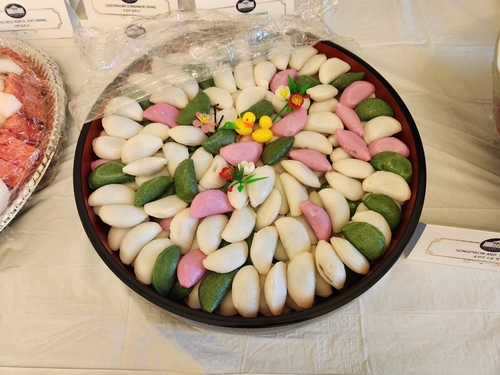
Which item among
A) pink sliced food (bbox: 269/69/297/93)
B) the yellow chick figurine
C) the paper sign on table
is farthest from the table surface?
the yellow chick figurine

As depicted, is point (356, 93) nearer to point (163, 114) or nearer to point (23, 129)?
point (163, 114)

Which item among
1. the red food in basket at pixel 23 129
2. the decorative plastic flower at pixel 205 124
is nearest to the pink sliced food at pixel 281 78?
the decorative plastic flower at pixel 205 124

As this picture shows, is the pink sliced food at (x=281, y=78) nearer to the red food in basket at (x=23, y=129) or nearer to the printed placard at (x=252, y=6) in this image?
the printed placard at (x=252, y=6)

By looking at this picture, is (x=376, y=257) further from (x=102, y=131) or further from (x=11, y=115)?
(x=11, y=115)

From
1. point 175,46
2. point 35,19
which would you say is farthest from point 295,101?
point 35,19

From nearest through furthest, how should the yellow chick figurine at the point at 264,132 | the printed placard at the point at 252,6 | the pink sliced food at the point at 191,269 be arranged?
the pink sliced food at the point at 191,269, the yellow chick figurine at the point at 264,132, the printed placard at the point at 252,6

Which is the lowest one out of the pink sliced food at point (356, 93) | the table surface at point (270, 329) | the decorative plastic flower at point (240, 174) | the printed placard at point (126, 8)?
the table surface at point (270, 329)
